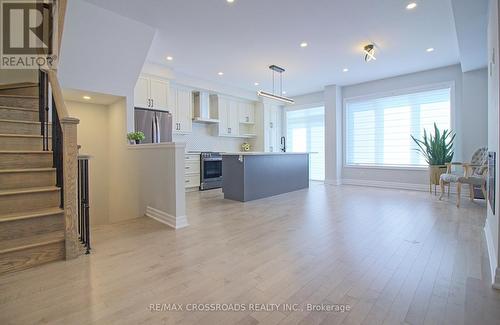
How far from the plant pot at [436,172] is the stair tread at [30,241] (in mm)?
6483

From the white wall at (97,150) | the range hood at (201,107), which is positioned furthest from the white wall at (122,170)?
the range hood at (201,107)

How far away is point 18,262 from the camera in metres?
2.03

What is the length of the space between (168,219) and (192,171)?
2.95 meters

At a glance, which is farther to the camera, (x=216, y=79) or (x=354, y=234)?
(x=216, y=79)

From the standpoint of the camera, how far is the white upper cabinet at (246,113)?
7.76 m

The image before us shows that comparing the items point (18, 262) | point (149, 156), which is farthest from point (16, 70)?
point (18, 262)

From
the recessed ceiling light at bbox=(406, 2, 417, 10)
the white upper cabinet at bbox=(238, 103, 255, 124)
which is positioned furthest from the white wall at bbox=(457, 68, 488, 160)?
the white upper cabinet at bbox=(238, 103, 255, 124)

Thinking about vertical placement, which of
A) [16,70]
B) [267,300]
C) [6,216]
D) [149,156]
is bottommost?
[267,300]

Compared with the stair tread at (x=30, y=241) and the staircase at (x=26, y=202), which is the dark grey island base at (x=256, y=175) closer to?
the staircase at (x=26, y=202)

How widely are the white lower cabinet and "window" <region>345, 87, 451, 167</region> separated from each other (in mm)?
4353

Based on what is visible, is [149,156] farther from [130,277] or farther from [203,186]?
[203,186]

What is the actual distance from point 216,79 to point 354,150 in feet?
14.4

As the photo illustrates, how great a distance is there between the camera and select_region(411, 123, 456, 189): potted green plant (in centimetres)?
528

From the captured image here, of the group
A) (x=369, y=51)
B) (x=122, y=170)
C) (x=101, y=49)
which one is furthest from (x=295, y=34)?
(x=122, y=170)
